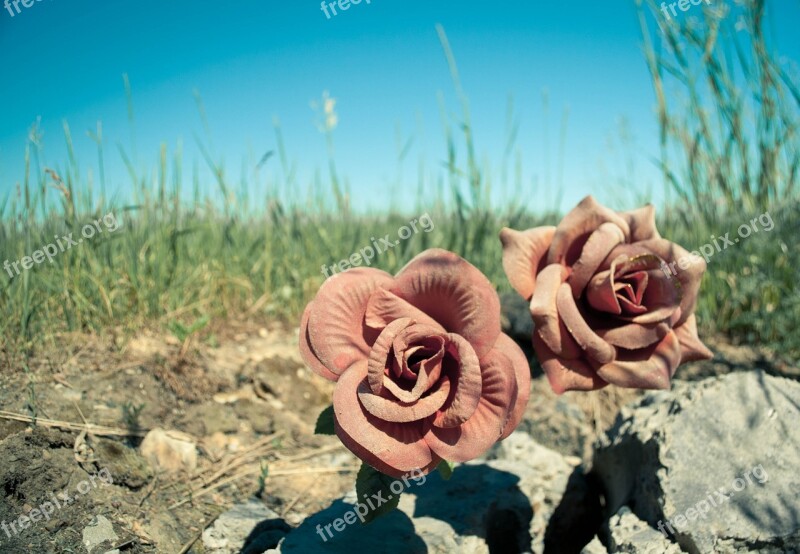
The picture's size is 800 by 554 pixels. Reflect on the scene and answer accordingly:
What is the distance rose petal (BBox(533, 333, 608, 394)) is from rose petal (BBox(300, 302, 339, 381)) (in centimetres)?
40

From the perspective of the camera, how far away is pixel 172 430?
179cm

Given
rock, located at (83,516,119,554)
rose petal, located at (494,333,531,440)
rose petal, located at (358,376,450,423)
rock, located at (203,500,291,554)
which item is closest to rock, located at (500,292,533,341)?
rose petal, located at (494,333,531,440)

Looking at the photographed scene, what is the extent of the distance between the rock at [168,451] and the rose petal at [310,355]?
885mm

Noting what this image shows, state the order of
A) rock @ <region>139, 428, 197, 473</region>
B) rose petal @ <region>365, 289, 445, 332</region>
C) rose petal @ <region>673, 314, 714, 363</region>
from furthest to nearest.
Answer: rock @ <region>139, 428, 197, 473</region> → rose petal @ <region>673, 314, 714, 363</region> → rose petal @ <region>365, 289, 445, 332</region>

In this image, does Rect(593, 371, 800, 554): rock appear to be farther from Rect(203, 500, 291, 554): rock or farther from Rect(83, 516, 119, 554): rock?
Rect(83, 516, 119, 554): rock

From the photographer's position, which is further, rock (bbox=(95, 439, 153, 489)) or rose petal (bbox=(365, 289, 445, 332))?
rock (bbox=(95, 439, 153, 489))

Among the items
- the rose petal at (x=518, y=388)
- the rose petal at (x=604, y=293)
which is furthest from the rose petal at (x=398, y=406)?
the rose petal at (x=604, y=293)

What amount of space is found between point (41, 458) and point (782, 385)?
185 centimetres

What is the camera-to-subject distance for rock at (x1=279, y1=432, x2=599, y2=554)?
4.31 ft

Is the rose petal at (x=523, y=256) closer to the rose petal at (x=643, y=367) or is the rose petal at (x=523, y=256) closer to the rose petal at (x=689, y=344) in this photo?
the rose petal at (x=643, y=367)

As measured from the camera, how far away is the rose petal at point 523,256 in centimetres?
115

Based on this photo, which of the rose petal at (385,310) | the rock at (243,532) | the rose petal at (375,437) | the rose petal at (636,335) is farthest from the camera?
the rock at (243,532)

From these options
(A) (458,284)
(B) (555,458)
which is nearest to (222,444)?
(B) (555,458)

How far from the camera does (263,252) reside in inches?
117
